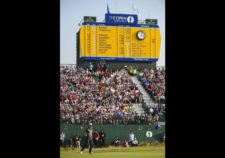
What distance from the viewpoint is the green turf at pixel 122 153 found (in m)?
7.70

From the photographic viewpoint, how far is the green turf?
770cm

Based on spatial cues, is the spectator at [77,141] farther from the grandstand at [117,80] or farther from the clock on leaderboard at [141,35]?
the clock on leaderboard at [141,35]

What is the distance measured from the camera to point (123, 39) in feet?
26.3

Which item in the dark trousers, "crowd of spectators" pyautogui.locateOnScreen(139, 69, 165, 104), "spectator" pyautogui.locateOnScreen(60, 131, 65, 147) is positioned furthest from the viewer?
"crowd of spectators" pyautogui.locateOnScreen(139, 69, 165, 104)

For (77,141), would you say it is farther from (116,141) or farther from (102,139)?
(116,141)

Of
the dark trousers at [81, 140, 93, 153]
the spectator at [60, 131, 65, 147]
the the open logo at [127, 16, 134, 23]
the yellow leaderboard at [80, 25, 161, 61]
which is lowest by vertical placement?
the dark trousers at [81, 140, 93, 153]

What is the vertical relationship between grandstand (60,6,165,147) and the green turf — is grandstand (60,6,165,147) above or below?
above

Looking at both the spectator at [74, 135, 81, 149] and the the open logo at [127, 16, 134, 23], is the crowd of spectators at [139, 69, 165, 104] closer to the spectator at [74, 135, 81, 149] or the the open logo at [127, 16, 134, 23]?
the the open logo at [127, 16, 134, 23]

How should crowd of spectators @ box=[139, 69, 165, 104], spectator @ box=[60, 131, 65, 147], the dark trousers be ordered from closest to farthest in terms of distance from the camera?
spectator @ box=[60, 131, 65, 147]
the dark trousers
crowd of spectators @ box=[139, 69, 165, 104]

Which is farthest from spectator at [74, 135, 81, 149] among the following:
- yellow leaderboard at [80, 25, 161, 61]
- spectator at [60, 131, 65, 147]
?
yellow leaderboard at [80, 25, 161, 61]

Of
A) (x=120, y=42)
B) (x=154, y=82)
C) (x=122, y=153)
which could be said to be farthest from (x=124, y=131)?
(x=120, y=42)
